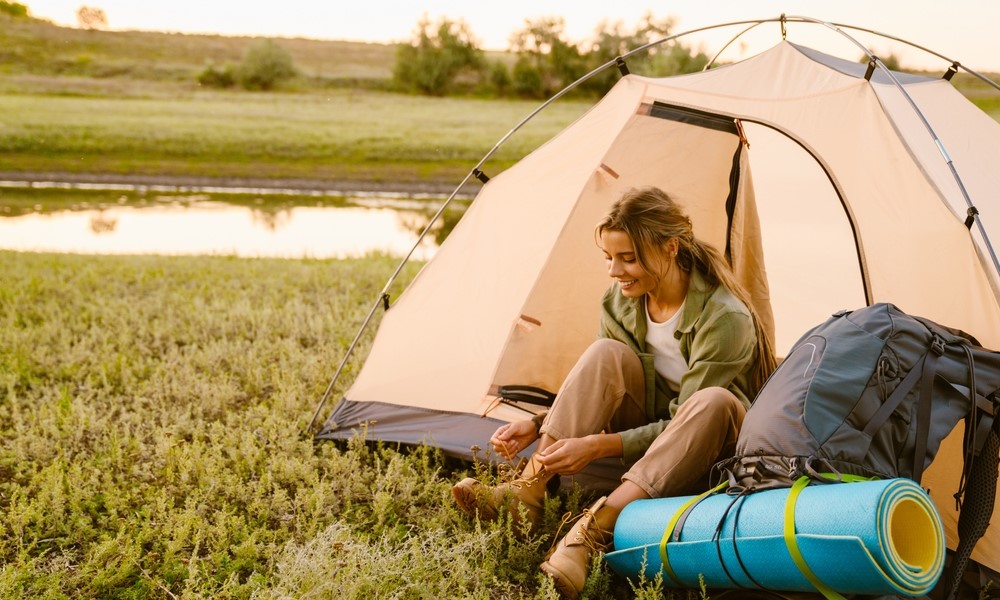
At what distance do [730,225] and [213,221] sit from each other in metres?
11.7

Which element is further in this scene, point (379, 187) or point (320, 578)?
point (379, 187)

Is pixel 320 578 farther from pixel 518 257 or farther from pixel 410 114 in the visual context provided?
pixel 410 114

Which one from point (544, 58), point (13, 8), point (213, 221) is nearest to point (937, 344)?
point (213, 221)

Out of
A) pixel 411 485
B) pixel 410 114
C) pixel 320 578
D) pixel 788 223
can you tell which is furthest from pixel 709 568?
pixel 410 114

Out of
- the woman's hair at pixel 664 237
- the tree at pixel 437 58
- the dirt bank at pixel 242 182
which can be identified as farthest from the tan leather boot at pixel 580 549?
the tree at pixel 437 58

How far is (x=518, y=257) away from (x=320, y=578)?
2.06m

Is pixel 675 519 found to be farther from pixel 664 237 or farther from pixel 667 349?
pixel 664 237

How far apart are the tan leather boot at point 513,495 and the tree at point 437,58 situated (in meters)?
46.1

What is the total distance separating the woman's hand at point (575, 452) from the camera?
3092 mm

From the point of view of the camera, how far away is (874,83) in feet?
11.8

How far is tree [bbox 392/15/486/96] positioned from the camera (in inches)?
1885

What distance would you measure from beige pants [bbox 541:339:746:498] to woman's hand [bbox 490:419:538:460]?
3.8 inches

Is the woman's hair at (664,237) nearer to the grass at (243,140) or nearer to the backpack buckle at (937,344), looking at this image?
the backpack buckle at (937,344)

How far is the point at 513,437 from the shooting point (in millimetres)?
3375
